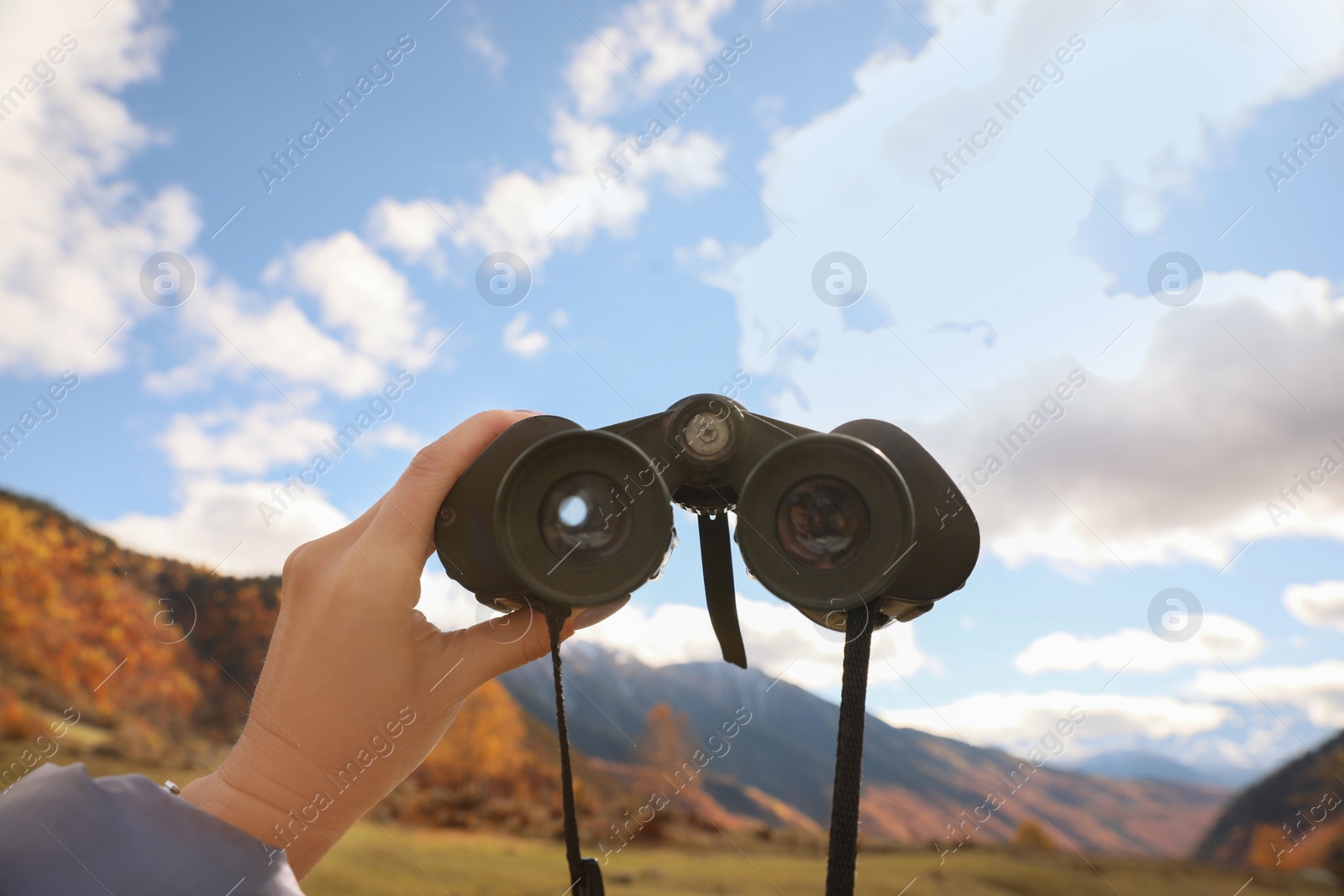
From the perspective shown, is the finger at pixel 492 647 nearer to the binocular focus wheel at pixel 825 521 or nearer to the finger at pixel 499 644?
the finger at pixel 499 644

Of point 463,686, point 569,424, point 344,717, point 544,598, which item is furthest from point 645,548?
point 344,717

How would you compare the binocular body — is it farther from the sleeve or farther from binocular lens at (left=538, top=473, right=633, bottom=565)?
the sleeve

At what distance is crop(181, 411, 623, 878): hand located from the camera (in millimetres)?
1310

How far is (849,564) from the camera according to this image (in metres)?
1.26

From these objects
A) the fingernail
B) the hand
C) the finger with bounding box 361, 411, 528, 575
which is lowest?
the hand

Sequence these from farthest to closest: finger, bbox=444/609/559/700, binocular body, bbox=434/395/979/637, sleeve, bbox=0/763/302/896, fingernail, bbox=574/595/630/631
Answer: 1. finger, bbox=444/609/559/700
2. fingernail, bbox=574/595/630/631
3. binocular body, bbox=434/395/979/637
4. sleeve, bbox=0/763/302/896

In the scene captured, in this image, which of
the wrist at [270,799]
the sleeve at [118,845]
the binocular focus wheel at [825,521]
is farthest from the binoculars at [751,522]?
the sleeve at [118,845]

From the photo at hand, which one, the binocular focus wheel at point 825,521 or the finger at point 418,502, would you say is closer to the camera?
the binocular focus wheel at point 825,521

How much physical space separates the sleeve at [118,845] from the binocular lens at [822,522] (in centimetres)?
87

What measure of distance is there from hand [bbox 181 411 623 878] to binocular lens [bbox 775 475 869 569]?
35 cm

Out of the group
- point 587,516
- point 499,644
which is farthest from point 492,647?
point 587,516

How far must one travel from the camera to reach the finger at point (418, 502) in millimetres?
1403

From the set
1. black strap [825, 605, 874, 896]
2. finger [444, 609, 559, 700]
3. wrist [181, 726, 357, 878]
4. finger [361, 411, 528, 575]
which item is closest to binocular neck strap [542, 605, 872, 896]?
black strap [825, 605, 874, 896]

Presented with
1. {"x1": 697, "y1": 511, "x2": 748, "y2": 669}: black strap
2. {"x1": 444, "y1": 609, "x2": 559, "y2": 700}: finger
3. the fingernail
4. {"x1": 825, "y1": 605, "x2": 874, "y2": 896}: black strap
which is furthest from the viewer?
{"x1": 697, "y1": 511, "x2": 748, "y2": 669}: black strap
